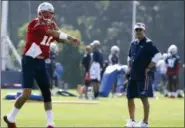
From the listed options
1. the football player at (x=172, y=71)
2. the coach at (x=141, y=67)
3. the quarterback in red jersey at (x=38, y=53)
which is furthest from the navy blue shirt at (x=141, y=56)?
the football player at (x=172, y=71)

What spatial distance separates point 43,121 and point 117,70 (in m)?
16.2

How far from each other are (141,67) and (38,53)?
112 inches

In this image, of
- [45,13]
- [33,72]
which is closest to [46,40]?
[45,13]

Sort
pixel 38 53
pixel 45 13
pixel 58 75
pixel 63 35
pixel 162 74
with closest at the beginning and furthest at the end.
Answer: pixel 63 35 < pixel 45 13 < pixel 38 53 < pixel 162 74 < pixel 58 75

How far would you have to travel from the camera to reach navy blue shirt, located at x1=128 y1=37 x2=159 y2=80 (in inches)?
609

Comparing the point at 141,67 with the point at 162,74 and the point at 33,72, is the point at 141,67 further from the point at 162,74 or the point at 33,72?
the point at 162,74

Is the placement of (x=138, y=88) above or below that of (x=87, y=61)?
below

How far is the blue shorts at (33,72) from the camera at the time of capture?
13.5 m

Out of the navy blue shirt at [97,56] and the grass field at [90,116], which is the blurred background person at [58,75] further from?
the grass field at [90,116]

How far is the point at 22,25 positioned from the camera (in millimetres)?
44031

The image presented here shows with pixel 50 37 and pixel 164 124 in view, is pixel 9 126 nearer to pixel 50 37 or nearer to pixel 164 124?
pixel 50 37

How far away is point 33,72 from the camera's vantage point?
13516 mm

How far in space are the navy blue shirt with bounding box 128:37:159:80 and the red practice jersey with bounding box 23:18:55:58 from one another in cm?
261

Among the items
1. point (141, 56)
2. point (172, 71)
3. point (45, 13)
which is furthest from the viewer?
point (172, 71)
